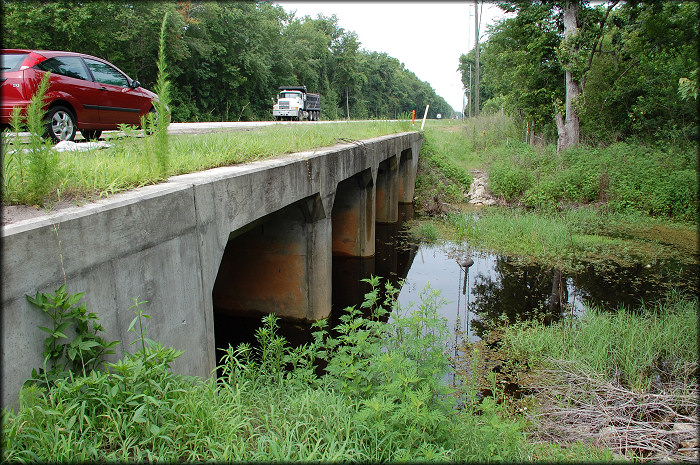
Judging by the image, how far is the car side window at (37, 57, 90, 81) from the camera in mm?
6820

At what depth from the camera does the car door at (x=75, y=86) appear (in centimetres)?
677

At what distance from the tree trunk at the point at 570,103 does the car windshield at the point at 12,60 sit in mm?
15768

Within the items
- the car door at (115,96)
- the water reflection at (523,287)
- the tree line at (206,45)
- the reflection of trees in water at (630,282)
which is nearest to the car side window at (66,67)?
the car door at (115,96)

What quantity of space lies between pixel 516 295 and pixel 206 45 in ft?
87.6

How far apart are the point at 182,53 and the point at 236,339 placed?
22.2 m

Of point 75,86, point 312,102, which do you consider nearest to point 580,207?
point 75,86

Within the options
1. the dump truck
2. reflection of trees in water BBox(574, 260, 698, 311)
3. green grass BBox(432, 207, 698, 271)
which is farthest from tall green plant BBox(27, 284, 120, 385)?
the dump truck

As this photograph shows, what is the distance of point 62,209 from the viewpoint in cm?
320

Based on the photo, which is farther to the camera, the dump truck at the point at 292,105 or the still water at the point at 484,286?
the dump truck at the point at 292,105

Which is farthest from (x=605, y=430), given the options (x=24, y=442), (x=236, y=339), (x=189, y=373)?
(x=236, y=339)

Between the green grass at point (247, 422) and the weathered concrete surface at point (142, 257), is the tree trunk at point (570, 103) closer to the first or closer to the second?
the weathered concrete surface at point (142, 257)

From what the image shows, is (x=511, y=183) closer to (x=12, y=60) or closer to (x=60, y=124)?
(x=60, y=124)

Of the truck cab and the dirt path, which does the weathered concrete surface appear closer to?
the dirt path

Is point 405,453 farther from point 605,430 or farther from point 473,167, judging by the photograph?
point 473,167
